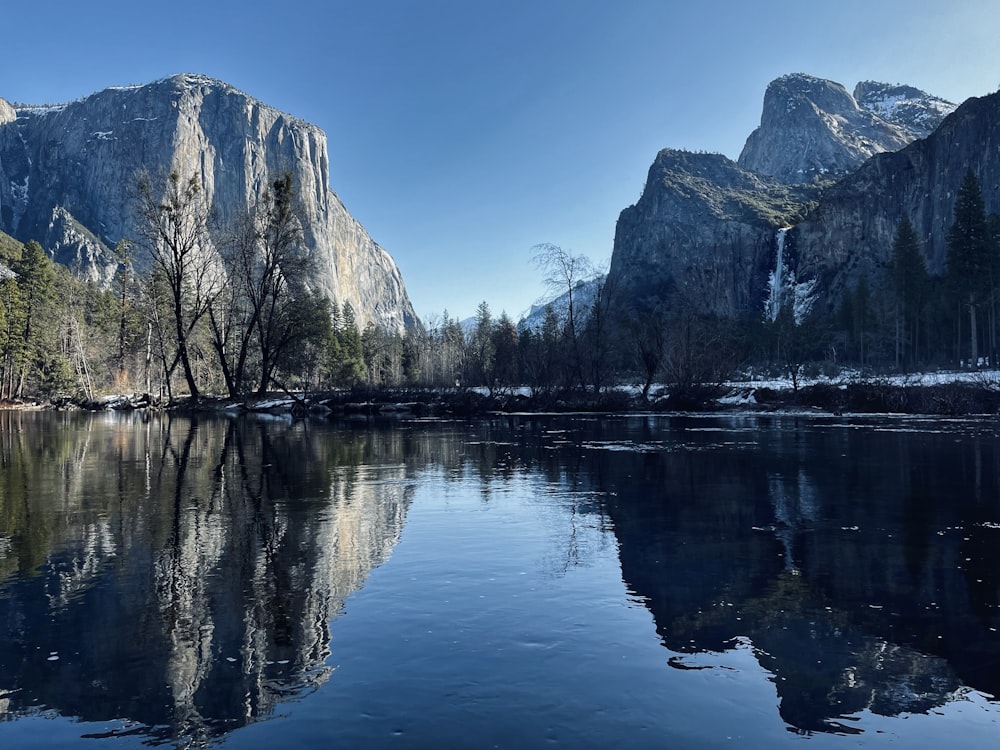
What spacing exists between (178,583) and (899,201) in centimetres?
18059

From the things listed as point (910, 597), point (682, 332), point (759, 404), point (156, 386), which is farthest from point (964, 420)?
point (156, 386)

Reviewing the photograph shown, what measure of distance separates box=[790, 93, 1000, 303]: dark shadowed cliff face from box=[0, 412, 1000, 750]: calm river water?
13778 centimetres

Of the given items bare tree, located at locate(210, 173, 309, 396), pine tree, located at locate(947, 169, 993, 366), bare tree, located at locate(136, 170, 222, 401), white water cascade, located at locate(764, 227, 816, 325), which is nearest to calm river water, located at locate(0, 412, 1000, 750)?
bare tree, located at locate(136, 170, 222, 401)

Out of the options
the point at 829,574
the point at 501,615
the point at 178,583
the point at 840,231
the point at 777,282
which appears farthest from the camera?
the point at 777,282

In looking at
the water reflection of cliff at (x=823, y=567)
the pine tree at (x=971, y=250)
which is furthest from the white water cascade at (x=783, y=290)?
the water reflection of cliff at (x=823, y=567)

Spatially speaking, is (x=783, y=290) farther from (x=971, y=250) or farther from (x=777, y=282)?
(x=971, y=250)

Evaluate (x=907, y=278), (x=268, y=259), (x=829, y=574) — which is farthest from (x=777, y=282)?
(x=829, y=574)

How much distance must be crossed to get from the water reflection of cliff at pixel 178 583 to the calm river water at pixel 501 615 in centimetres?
4

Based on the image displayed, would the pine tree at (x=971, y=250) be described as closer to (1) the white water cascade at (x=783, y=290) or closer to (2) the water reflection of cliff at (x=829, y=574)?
(2) the water reflection of cliff at (x=829, y=574)

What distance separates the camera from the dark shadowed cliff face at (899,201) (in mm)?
127625

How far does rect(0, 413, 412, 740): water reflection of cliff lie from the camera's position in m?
4.48

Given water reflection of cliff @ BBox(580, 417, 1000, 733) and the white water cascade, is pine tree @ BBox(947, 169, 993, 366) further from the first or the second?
the white water cascade

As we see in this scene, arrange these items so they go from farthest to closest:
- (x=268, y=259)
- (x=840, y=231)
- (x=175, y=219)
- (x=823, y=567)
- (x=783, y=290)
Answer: (x=783, y=290) → (x=840, y=231) → (x=268, y=259) → (x=175, y=219) → (x=823, y=567)

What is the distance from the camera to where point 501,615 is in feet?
19.8
